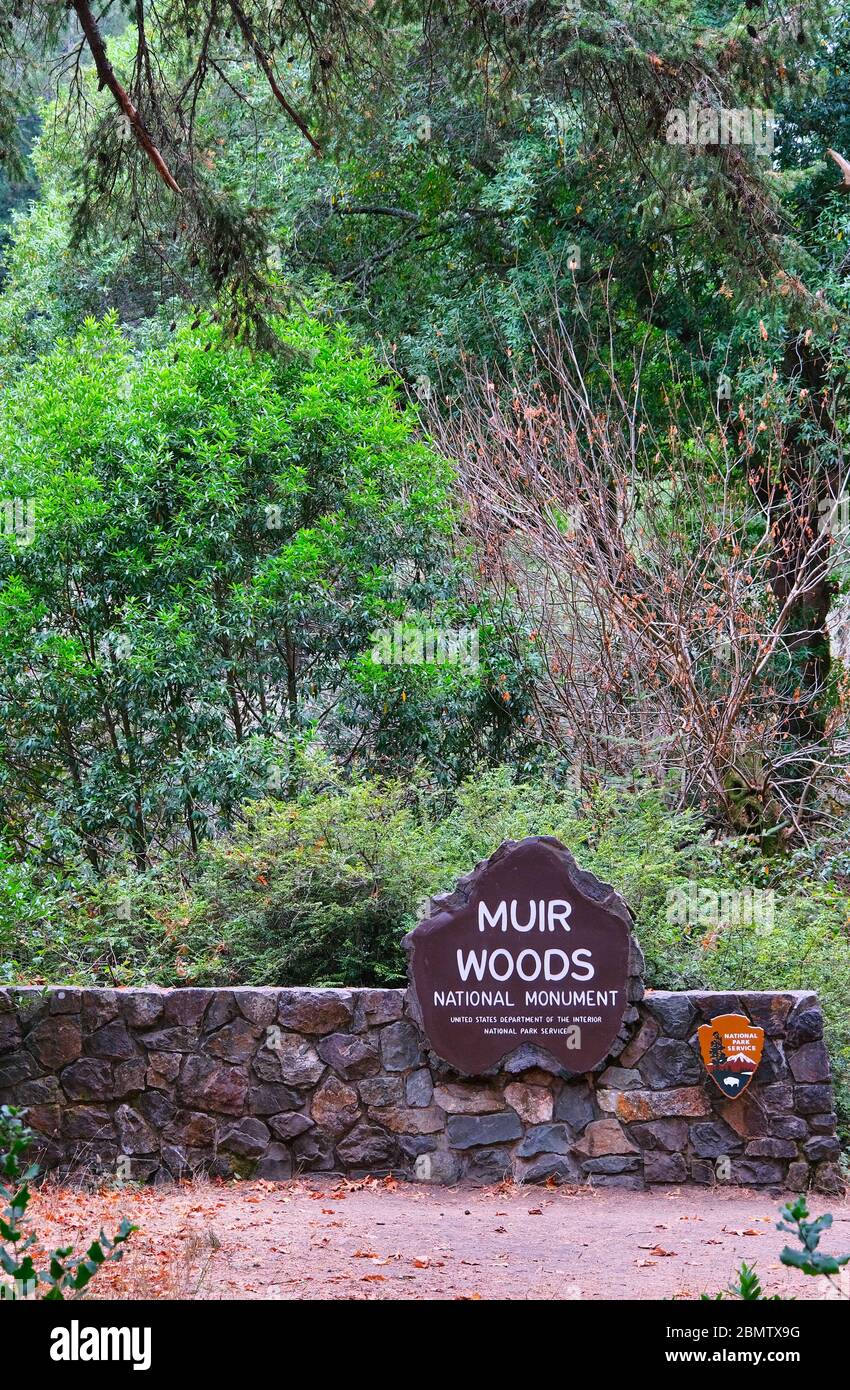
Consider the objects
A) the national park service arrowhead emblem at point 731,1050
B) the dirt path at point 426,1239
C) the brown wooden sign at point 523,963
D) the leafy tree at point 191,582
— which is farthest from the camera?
the leafy tree at point 191,582

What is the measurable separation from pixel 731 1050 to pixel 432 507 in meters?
5.74

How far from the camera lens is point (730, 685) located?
11242mm

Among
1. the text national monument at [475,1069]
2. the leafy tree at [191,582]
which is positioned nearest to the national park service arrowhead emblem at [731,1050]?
the text national monument at [475,1069]

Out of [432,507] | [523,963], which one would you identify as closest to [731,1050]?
[523,963]

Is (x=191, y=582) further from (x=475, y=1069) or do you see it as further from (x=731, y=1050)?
(x=731, y=1050)

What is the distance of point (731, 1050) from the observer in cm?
709

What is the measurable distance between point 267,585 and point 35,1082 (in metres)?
4.35

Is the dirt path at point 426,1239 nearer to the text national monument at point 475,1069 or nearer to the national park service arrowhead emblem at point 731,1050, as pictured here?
the text national monument at point 475,1069

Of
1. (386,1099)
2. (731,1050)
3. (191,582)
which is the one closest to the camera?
(731,1050)

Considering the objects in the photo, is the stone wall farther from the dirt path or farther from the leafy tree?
the leafy tree

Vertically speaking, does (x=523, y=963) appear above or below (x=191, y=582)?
below

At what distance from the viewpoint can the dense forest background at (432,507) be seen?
7234 millimetres

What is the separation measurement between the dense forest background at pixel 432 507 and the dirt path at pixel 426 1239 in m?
1.30

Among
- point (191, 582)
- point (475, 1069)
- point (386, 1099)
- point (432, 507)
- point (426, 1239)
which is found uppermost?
point (432, 507)
